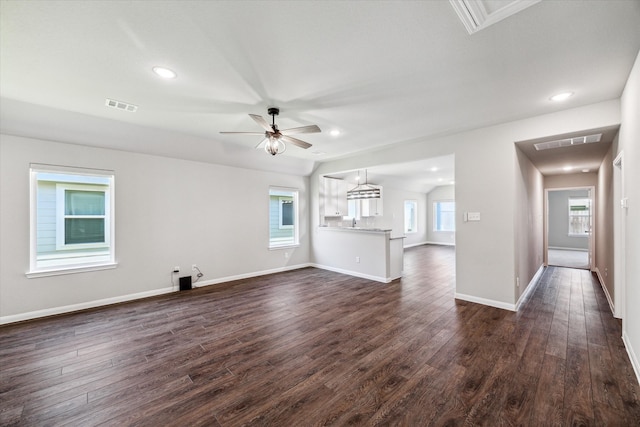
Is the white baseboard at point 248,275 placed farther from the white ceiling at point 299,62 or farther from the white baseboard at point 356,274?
the white ceiling at point 299,62

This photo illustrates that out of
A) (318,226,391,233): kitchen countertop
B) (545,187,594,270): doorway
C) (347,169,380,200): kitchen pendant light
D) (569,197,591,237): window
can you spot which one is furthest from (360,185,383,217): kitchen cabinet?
(569,197,591,237): window

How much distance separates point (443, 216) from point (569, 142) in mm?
8230

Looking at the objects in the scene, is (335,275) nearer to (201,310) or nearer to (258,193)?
(258,193)

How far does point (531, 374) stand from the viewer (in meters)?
2.25

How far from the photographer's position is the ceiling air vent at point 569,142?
3.43 meters

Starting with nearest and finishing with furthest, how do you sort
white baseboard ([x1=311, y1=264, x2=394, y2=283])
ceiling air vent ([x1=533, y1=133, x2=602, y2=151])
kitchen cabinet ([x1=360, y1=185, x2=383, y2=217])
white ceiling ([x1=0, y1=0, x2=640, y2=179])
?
white ceiling ([x1=0, y1=0, x2=640, y2=179]) < ceiling air vent ([x1=533, y1=133, x2=602, y2=151]) < white baseboard ([x1=311, y1=264, x2=394, y2=283]) < kitchen cabinet ([x1=360, y1=185, x2=383, y2=217])

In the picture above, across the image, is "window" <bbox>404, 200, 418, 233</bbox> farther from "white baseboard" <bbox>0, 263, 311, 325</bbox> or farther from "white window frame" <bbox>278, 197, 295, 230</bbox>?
"white baseboard" <bbox>0, 263, 311, 325</bbox>

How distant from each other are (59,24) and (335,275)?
5405 millimetres

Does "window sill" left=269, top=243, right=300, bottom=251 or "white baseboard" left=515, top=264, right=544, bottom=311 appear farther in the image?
"window sill" left=269, top=243, right=300, bottom=251

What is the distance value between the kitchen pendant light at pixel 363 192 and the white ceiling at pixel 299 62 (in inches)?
157

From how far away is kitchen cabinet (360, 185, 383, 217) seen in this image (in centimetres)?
836

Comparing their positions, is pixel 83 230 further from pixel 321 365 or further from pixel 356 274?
pixel 356 274

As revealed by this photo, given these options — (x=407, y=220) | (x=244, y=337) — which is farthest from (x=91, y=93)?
(x=407, y=220)

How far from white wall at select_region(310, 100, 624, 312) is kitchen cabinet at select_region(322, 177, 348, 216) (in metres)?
3.03
